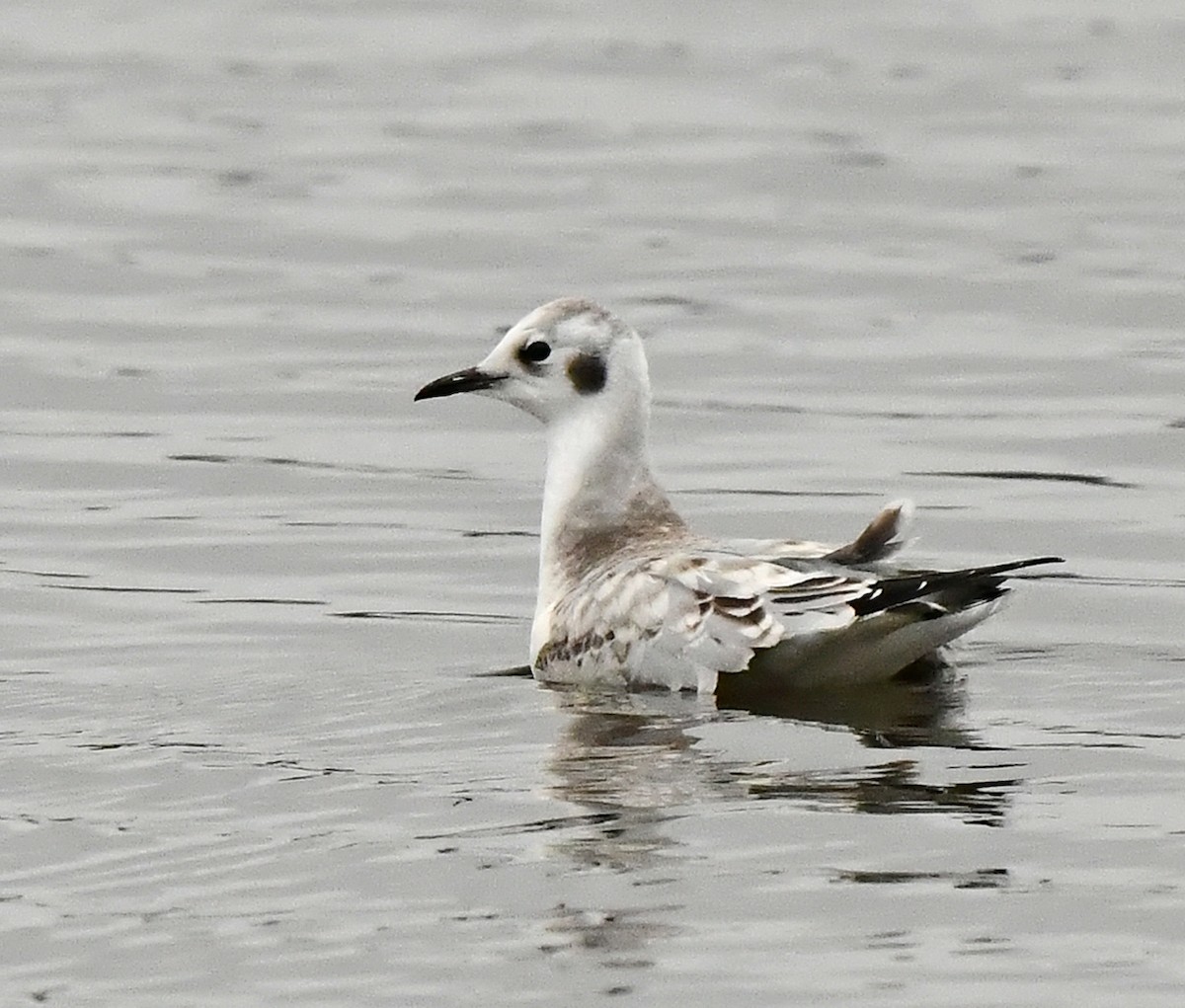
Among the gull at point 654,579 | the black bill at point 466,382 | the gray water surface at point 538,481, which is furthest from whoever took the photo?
the black bill at point 466,382

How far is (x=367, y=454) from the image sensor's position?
16.2 m

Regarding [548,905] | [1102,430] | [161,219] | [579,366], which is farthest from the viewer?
[161,219]

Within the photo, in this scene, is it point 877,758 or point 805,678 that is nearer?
point 877,758

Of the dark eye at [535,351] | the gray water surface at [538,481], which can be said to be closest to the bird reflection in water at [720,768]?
the gray water surface at [538,481]

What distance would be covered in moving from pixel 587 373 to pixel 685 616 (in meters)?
1.59

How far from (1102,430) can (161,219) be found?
8.08m

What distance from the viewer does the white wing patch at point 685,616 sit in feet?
34.7

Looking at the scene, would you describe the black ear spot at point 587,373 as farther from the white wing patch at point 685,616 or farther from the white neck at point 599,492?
the white wing patch at point 685,616

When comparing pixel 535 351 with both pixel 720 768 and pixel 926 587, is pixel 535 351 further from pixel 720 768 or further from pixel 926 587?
pixel 720 768

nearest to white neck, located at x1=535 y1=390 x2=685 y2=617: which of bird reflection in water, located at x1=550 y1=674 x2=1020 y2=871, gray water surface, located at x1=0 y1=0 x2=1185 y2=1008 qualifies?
gray water surface, located at x1=0 y1=0 x2=1185 y2=1008

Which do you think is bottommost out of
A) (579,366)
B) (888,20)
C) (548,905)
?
(548,905)

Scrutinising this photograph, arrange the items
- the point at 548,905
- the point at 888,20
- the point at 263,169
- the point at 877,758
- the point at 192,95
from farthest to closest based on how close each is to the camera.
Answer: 1. the point at 888,20
2. the point at 192,95
3. the point at 263,169
4. the point at 877,758
5. the point at 548,905

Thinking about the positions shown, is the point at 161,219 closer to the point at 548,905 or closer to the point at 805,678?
the point at 805,678

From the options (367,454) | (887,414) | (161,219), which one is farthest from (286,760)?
(161,219)
